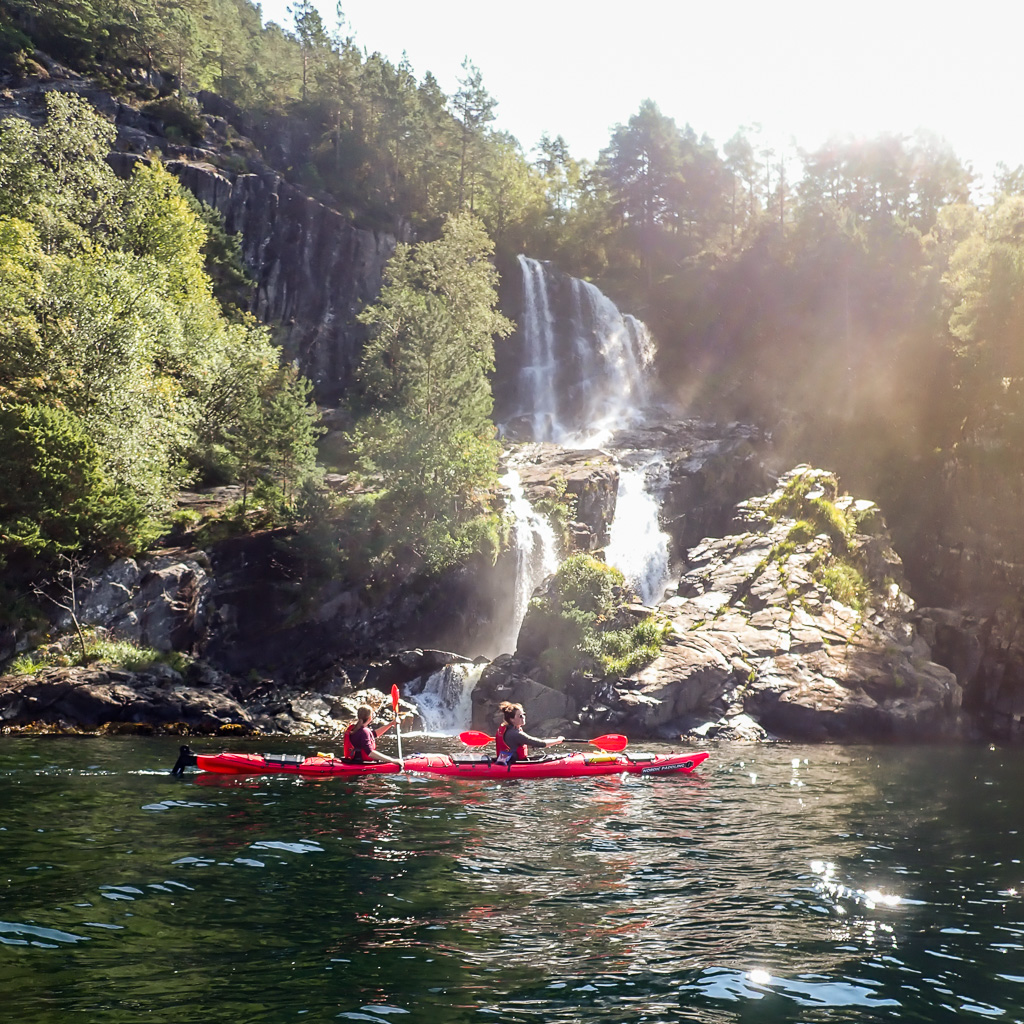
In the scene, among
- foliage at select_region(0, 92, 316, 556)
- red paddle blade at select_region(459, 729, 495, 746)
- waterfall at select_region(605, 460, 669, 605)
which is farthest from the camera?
waterfall at select_region(605, 460, 669, 605)

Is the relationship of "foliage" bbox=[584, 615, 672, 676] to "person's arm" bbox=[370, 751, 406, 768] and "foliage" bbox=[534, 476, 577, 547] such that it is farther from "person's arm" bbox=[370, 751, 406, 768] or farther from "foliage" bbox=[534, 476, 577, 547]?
"person's arm" bbox=[370, 751, 406, 768]

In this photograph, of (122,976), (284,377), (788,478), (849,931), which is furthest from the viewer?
(284,377)

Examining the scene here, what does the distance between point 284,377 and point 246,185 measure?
21.3 m

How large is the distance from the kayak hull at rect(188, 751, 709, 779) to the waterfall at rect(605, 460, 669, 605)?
61.1ft

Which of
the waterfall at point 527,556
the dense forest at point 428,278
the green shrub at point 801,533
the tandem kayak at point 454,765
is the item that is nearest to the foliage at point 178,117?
the dense forest at point 428,278

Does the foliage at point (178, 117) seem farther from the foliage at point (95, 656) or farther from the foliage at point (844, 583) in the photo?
the foliage at point (844, 583)

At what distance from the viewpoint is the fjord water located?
20.6 ft

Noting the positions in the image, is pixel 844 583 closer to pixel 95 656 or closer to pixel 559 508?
pixel 559 508

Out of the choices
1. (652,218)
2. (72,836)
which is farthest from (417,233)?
(72,836)

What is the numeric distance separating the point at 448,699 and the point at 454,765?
40.1 feet

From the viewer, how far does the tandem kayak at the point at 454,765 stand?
54.9 feet

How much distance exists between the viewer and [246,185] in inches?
2228

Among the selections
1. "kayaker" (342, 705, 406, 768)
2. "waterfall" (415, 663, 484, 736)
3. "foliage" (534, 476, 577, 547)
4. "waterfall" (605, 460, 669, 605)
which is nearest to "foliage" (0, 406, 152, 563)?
"waterfall" (415, 663, 484, 736)

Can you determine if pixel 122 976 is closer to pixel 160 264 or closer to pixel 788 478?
pixel 788 478
